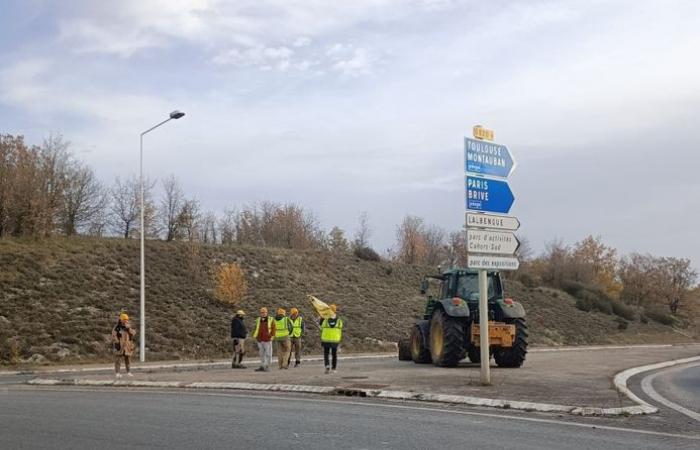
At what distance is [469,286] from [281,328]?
5.68 meters

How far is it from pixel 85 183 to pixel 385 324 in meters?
20.8

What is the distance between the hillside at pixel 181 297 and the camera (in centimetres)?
2967

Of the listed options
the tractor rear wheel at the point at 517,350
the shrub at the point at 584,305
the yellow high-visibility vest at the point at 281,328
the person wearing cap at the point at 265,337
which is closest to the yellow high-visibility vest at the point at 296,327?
the yellow high-visibility vest at the point at 281,328

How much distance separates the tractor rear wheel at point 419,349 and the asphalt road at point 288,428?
910 cm

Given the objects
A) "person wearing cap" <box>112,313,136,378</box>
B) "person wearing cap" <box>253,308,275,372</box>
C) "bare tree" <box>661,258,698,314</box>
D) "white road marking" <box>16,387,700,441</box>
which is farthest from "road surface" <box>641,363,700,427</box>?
"bare tree" <box>661,258,698,314</box>

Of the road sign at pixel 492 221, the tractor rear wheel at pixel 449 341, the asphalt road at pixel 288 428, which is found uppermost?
the road sign at pixel 492 221

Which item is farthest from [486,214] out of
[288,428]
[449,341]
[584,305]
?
[584,305]

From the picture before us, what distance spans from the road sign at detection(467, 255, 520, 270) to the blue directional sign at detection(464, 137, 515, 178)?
5.75ft

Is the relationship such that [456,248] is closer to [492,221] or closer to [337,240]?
[337,240]

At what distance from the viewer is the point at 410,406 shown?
11.8 meters

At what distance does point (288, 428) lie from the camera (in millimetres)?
9477

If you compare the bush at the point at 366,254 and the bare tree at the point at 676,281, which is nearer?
the bush at the point at 366,254

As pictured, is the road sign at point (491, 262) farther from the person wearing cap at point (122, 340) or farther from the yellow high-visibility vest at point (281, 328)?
the person wearing cap at point (122, 340)

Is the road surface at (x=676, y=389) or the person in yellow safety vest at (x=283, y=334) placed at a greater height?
the person in yellow safety vest at (x=283, y=334)
